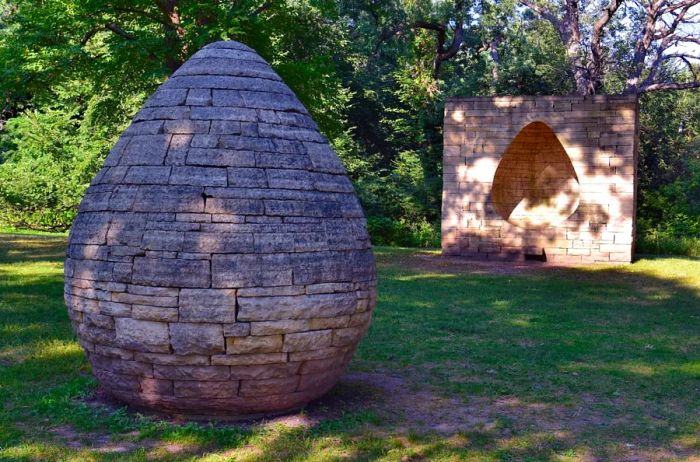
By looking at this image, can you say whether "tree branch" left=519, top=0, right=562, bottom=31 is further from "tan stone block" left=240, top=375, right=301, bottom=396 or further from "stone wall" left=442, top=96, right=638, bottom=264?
"tan stone block" left=240, top=375, right=301, bottom=396

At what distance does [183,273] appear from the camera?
17.5ft

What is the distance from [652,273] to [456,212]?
4946mm

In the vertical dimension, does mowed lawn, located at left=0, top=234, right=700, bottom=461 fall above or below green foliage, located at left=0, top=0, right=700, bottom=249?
below

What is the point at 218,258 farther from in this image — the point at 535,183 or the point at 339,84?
the point at 339,84

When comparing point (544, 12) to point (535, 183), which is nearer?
point (535, 183)

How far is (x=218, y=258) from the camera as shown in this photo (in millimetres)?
5340

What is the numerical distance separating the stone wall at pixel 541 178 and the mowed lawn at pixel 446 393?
533 centimetres

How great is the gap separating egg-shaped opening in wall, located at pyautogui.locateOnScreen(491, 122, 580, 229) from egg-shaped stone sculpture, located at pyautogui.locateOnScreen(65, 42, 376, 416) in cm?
1473

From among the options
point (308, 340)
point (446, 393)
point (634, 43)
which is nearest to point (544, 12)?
point (634, 43)

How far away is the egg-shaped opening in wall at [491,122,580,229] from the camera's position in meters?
20.3

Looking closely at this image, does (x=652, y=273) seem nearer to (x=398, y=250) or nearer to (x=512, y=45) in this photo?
(x=398, y=250)

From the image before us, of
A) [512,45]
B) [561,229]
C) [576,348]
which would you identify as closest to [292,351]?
[576,348]

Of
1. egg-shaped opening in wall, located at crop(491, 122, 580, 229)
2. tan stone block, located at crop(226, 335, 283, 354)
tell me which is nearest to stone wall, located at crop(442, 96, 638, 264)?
egg-shaped opening in wall, located at crop(491, 122, 580, 229)

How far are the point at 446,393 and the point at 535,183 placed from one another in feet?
47.9
